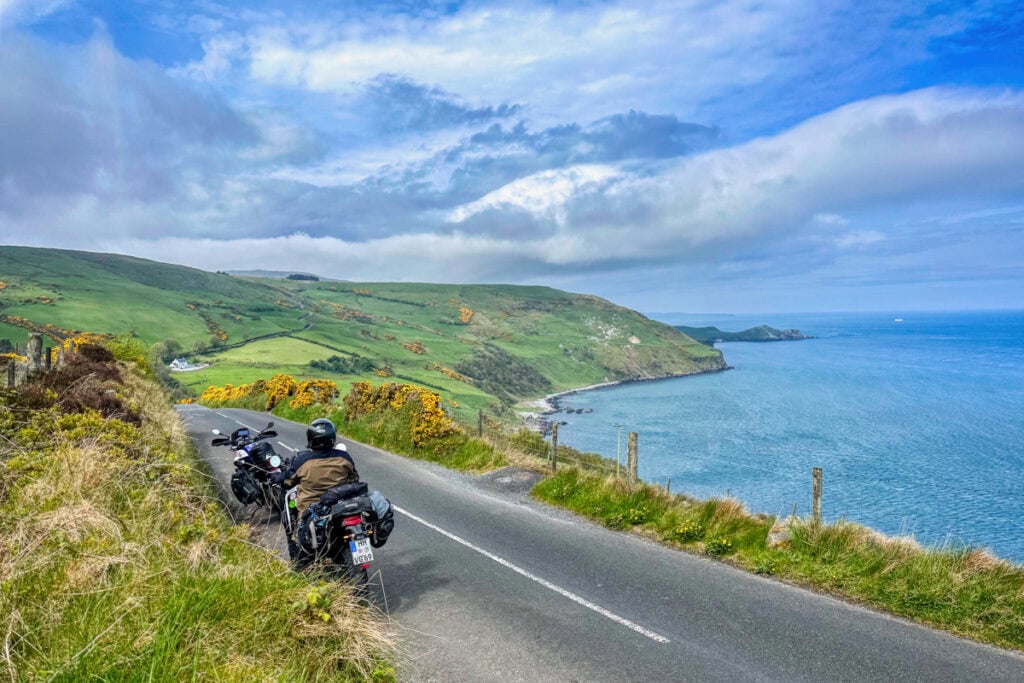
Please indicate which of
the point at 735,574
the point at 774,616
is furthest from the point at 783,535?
the point at 774,616

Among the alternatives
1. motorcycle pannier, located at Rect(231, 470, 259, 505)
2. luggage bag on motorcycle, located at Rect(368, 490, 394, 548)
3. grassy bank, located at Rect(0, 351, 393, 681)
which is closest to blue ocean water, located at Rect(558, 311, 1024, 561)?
luggage bag on motorcycle, located at Rect(368, 490, 394, 548)

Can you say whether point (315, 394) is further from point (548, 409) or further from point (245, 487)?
point (548, 409)

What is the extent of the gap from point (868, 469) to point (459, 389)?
266ft

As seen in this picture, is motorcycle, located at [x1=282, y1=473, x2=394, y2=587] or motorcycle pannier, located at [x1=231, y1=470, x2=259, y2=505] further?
motorcycle pannier, located at [x1=231, y1=470, x2=259, y2=505]

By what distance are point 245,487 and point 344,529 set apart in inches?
235

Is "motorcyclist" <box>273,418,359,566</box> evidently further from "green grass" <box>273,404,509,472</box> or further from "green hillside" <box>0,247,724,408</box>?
"green hillside" <box>0,247,724,408</box>

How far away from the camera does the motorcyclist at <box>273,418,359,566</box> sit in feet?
21.7

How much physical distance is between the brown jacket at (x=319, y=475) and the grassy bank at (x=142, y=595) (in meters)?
0.72

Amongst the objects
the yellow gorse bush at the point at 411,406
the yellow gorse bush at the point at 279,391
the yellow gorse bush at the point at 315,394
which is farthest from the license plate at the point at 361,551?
the yellow gorse bush at the point at 279,391

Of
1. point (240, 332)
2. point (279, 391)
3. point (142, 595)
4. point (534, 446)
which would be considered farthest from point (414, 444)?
point (240, 332)

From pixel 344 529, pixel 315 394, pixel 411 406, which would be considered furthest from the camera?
pixel 315 394

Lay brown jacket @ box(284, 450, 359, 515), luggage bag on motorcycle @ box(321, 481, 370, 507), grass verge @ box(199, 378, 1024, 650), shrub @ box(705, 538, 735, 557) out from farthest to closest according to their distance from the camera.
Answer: shrub @ box(705, 538, 735, 557) < grass verge @ box(199, 378, 1024, 650) < brown jacket @ box(284, 450, 359, 515) < luggage bag on motorcycle @ box(321, 481, 370, 507)

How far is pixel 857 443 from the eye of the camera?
2958 inches

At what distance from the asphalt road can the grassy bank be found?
1.23 meters
